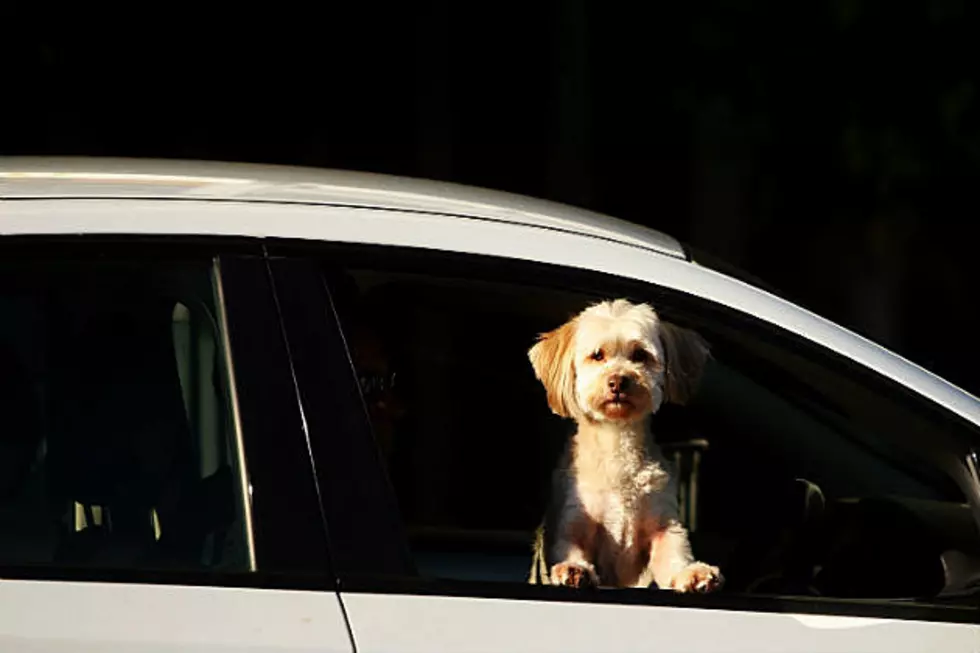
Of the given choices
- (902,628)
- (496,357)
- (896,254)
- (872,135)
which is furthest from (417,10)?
(902,628)

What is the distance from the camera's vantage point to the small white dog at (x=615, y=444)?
3139 millimetres

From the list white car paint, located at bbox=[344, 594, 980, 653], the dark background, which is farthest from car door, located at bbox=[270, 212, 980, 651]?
the dark background

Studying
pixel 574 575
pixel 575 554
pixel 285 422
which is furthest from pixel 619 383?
pixel 285 422

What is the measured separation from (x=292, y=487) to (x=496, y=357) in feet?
3.95

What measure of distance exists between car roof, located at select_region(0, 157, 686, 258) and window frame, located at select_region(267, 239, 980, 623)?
12cm

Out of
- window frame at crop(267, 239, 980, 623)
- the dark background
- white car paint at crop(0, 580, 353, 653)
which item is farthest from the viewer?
the dark background

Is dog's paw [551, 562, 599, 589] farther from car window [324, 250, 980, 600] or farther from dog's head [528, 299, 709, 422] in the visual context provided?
dog's head [528, 299, 709, 422]

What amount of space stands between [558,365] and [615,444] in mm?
178

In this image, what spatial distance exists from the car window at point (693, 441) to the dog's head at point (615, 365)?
5 centimetres

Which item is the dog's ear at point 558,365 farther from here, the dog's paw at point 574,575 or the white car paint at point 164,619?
→ the white car paint at point 164,619

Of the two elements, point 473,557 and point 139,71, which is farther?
point 139,71

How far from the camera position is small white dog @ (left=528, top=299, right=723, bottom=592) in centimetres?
314

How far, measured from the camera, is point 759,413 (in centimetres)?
366

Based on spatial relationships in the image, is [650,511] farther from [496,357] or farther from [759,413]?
[496,357]
